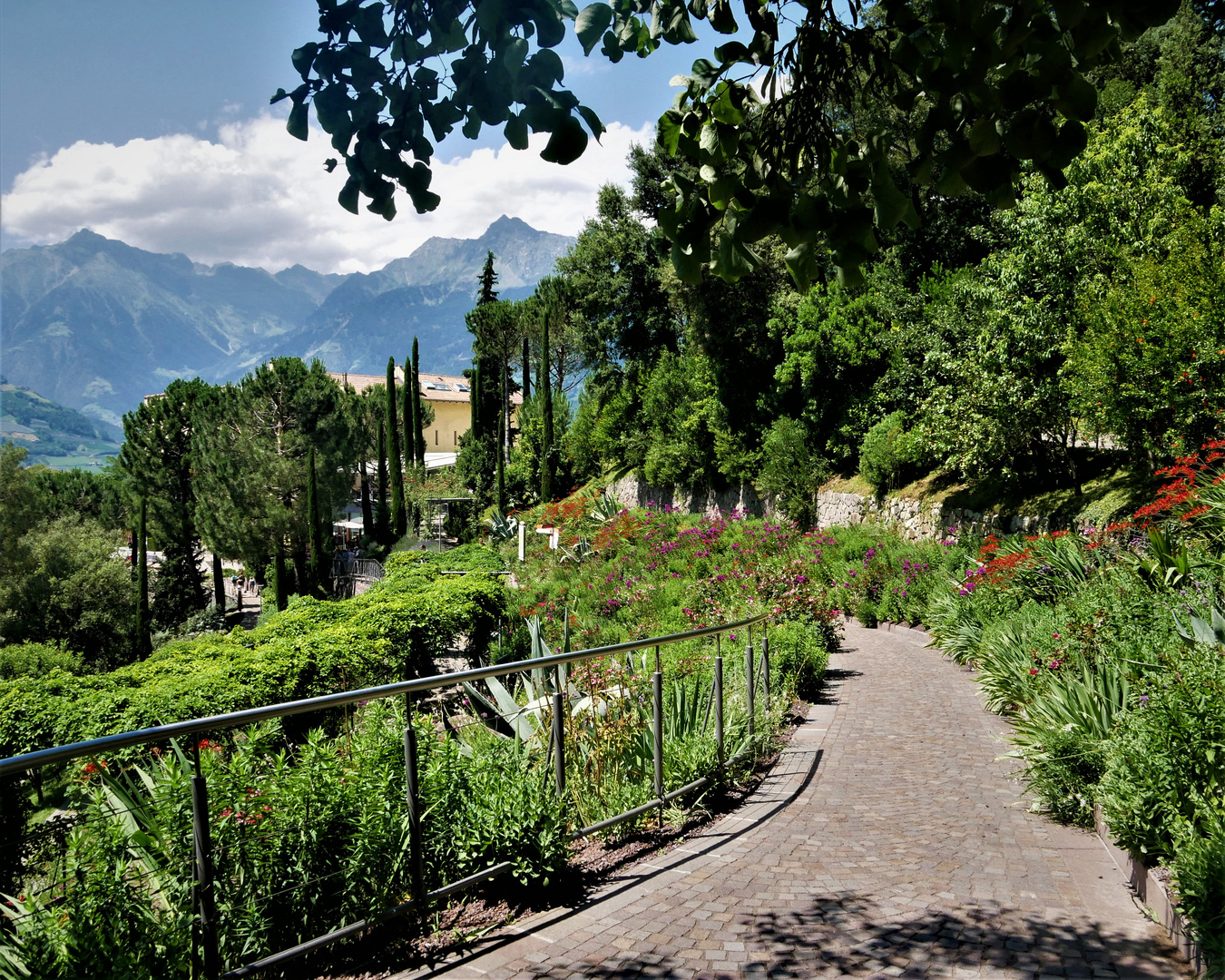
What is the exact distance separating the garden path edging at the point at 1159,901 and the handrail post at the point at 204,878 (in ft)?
11.4

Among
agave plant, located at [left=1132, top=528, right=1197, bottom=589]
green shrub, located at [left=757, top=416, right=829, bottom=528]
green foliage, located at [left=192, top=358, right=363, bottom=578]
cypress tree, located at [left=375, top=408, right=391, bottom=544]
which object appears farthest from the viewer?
cypress tree, located at [left=375, top=408, right=391, bottom=544]

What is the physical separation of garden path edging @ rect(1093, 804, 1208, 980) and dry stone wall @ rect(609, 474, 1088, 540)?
9.07 meters

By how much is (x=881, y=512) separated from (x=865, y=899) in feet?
54.5

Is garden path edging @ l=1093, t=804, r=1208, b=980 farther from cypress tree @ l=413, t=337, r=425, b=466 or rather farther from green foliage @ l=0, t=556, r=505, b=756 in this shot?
cypress tree @ l=413, t=337, r=425, b=466

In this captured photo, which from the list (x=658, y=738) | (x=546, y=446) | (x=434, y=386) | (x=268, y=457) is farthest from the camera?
(x=434, y=386)

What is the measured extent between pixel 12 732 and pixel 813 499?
61.2 ft

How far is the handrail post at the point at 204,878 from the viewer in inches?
102

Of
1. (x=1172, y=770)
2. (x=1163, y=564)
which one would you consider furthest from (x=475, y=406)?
(x=1172, y=770)

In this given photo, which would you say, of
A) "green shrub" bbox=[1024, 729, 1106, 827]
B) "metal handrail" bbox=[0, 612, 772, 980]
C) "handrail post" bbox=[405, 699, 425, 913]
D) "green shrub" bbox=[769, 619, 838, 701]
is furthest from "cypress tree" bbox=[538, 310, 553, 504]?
"handrail post" bbox=[405, 699, 425, 913]

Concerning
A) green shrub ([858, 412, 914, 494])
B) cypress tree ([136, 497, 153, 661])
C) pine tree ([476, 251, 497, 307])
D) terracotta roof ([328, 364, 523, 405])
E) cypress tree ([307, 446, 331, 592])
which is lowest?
cypress tree ([136, 497, 153, 661])

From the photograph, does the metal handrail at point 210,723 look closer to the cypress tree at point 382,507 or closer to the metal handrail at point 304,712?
the metal handrail at point 304,712

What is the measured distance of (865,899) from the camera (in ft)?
12.0

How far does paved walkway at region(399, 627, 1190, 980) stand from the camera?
3.06 metres

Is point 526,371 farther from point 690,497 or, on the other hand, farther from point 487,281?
point 690,497
